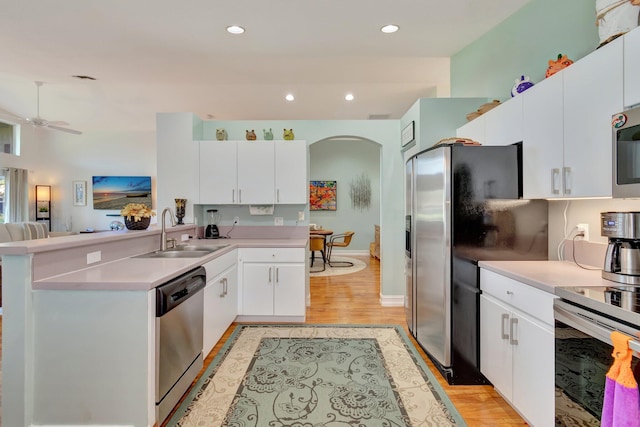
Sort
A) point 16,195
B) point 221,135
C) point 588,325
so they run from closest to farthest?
point 588,325, point 221,135, point 16,195

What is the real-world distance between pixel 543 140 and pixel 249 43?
280cm

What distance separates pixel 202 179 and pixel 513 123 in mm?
3232

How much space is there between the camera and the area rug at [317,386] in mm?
1936

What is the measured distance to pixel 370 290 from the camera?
495 cm

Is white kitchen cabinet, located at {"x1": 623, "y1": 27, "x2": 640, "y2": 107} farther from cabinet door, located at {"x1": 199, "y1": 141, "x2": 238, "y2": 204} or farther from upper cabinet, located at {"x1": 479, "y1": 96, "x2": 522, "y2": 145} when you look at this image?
cabinet door, located at {"x1": 199, "y1": 141, "x2": 238, "y2": 204}

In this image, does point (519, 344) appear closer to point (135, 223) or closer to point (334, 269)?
point (135, 223)

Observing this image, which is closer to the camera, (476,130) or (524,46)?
(524,46)

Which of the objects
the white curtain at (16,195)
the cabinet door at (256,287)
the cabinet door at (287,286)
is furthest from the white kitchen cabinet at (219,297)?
the white curtain at (16,195)

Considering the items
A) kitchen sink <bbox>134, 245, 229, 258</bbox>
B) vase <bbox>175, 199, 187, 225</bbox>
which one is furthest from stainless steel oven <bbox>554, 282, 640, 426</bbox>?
vase <bbox>175, 199, 187, 225</bbox>

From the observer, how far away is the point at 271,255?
3471 millimetres

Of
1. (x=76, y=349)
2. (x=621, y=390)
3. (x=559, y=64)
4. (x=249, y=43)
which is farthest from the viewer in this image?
(x=249, y=43)

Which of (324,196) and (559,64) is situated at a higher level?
(559,64)

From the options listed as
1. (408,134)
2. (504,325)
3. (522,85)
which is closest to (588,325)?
(504,325)

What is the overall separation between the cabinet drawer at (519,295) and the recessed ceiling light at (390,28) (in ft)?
7.49
